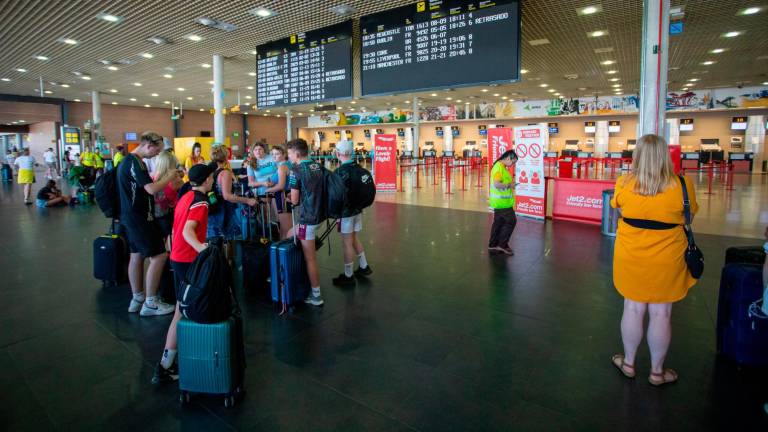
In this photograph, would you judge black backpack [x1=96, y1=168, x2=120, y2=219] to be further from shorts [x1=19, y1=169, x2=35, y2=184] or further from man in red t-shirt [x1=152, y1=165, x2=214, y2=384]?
shorts [x1=19, y1=169, x2=35, y2=184]

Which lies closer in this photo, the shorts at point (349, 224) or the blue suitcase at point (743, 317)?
the blue suitcase at point (743, 317)

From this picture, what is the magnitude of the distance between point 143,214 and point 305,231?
1389mm

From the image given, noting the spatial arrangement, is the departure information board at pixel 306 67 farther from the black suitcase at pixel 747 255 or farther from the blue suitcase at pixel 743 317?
the blue suitcase at pixel 743 317

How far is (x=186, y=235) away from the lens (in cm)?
265

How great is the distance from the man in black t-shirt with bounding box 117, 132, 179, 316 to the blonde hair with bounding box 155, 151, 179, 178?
0.04 metres

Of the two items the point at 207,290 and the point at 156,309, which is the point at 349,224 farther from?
the point at 207,290

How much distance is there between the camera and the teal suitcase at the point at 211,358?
236 centimetres

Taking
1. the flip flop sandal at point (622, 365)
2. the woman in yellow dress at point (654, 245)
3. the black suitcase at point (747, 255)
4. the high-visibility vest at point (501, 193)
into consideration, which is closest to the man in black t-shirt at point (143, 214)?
the woman in yellow dress at point (654, 245)

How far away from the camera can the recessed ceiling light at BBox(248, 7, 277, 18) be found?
758 centimetres

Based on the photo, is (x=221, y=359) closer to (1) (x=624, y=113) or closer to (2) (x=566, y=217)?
(2) (x=566, y=217)

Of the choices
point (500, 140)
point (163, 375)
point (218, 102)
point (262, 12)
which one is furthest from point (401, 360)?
point (218, 102)

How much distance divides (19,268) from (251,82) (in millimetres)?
12116

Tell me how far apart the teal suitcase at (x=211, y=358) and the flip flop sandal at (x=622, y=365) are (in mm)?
2370

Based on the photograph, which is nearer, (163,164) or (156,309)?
(163,164)
